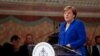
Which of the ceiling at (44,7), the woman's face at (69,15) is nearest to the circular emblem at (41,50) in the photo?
the woman's face at (69,15)

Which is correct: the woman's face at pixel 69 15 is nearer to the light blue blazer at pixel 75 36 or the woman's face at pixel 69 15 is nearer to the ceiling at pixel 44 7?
the light blue blazer at pixel 75 36

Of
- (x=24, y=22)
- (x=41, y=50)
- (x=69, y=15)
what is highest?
(x=69, y=15)

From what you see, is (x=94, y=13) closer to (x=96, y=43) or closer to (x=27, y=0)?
(x=96, y=43)

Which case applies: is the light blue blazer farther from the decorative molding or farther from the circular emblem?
the decorative molding

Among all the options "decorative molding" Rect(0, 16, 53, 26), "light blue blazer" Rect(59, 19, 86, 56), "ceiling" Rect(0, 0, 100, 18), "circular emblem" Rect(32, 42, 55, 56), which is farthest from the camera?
"decorative molding" Rect(0, 16, 53, 26)

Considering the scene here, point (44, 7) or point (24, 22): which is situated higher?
point (44, 7)

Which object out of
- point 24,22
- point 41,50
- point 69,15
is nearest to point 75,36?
point 69,15

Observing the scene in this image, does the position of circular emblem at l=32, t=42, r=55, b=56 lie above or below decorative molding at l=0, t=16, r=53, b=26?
above

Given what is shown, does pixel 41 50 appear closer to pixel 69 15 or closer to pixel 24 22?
pixel 69 15

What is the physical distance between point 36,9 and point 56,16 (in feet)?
1.60

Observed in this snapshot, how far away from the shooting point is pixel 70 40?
3.79 meters

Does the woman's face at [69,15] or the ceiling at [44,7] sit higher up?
the woman's face at [69,15]

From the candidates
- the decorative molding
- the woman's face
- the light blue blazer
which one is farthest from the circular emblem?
the decorative molding

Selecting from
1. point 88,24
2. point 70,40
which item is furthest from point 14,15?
point 70,40
